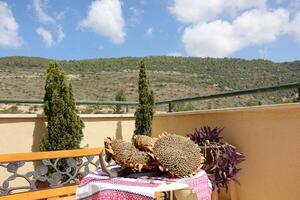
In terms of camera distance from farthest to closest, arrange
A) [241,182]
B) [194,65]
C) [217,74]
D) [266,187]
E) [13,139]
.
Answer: [194,65] → [217,74] → [13,139] → [241,182] → [266,187]

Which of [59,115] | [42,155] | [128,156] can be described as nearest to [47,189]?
[42,155]

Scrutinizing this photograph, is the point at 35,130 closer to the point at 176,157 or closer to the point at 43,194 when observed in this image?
the point at 43,194

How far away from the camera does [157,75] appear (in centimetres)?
2214

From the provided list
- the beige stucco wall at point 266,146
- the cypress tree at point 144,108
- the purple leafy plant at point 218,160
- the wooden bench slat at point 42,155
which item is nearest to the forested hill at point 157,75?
the cypress tree at point 144,108

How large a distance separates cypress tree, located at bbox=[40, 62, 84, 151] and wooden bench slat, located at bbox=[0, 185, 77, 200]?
1.57 metres

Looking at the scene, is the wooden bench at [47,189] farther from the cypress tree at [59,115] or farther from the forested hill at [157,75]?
the forested hill at [157,75]

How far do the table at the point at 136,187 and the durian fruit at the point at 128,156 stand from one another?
83mm

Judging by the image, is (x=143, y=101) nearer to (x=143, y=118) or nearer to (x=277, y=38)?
(x=143, y=118)

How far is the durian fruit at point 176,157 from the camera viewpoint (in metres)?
2.02

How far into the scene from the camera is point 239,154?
3361 millimetres

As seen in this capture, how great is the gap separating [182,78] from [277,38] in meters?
13.9

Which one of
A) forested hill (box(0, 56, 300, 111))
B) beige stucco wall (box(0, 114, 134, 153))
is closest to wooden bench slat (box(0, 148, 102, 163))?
beige stucco wall (box(0, 114, 134, 153))

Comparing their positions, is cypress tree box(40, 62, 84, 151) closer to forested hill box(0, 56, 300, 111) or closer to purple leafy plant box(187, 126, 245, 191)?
purple leafy plant box(187, 126, 245, 191)

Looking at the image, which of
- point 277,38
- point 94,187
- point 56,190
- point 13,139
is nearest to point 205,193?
point 94,187
